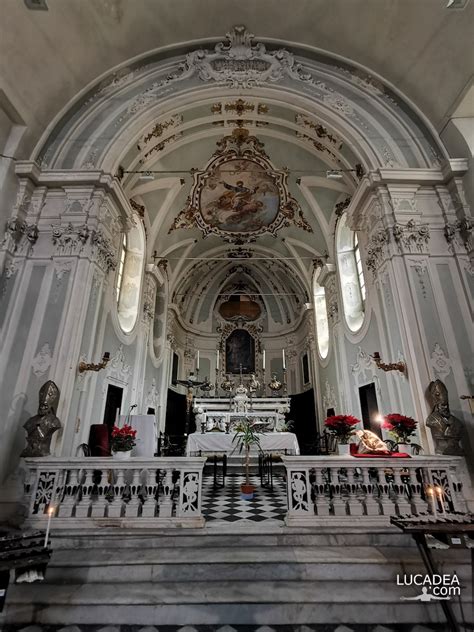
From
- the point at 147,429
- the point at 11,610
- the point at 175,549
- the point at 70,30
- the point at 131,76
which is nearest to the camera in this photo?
the point at 11,610

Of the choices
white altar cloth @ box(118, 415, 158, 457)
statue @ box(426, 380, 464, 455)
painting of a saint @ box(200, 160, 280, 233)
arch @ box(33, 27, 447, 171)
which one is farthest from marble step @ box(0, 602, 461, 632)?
painting of a saint @ box(200, 160, 280, 233)

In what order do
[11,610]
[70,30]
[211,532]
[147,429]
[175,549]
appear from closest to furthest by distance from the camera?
[11,610]
[175,549]
[211,532]
[70,30]
[147,429]

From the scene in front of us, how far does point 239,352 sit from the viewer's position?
1819 centimetres

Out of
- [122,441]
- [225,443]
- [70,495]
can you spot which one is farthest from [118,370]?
[70,495]

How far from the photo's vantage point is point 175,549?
3312 millimetres

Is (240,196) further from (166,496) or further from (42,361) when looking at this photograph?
(166,496)

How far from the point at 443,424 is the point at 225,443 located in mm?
4949

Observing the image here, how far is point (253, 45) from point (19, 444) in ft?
36.6

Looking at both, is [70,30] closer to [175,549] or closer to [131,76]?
[131,76]

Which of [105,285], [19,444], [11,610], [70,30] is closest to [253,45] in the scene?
[70,30]

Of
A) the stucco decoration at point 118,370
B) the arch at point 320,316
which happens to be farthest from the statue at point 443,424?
the arch at point 320,316

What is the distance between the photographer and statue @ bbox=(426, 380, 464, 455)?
498cm

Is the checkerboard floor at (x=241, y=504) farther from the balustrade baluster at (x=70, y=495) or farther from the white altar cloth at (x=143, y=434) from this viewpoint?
the balustrade baluster at (x=70, y=495)

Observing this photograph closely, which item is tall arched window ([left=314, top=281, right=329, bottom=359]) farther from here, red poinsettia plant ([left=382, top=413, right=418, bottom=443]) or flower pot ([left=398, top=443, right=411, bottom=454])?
red poinsettia plant ([left=382, top=413, right=418, bottom=443])
